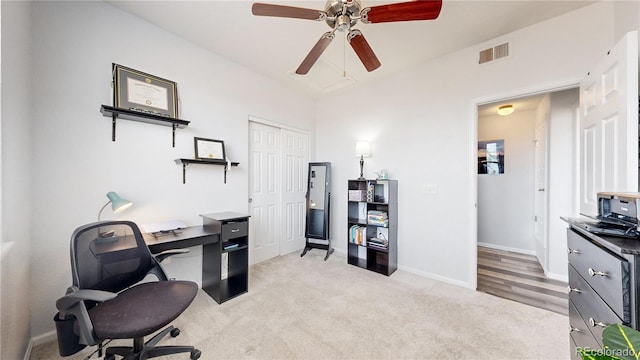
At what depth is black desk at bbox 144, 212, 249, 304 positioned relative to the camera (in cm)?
215

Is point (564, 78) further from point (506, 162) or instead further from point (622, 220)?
point (506, 162)

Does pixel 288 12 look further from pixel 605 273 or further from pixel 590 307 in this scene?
pixel 590 307

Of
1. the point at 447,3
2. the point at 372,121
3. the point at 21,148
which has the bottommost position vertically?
the point at 21,148

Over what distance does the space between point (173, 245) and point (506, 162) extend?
5222 millimetres

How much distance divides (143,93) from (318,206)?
265 cm

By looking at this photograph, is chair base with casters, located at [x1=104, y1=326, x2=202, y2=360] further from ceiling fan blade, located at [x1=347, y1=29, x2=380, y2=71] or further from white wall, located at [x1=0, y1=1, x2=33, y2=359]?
ceiling fan blade, located at [x1=347, y1=29, x2=380, y2=71]

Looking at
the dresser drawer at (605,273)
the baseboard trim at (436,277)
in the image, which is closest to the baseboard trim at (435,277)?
the baseboard trim at (436,277)

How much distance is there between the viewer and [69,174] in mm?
1796

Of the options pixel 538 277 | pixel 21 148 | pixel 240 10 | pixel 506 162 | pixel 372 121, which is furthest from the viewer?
pixel 506 162

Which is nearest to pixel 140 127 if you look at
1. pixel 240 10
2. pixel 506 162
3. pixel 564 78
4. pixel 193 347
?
pixel 240 10

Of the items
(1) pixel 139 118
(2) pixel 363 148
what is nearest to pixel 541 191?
(2) pixel 363 148

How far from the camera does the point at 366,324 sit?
1886 millimetres

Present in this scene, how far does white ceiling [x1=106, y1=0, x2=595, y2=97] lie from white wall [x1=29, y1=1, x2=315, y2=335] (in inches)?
10.1

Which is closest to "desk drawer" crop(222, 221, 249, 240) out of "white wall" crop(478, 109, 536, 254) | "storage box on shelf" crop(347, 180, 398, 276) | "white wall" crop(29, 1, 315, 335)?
"white wall" crop(29, 1, 315, 335)
